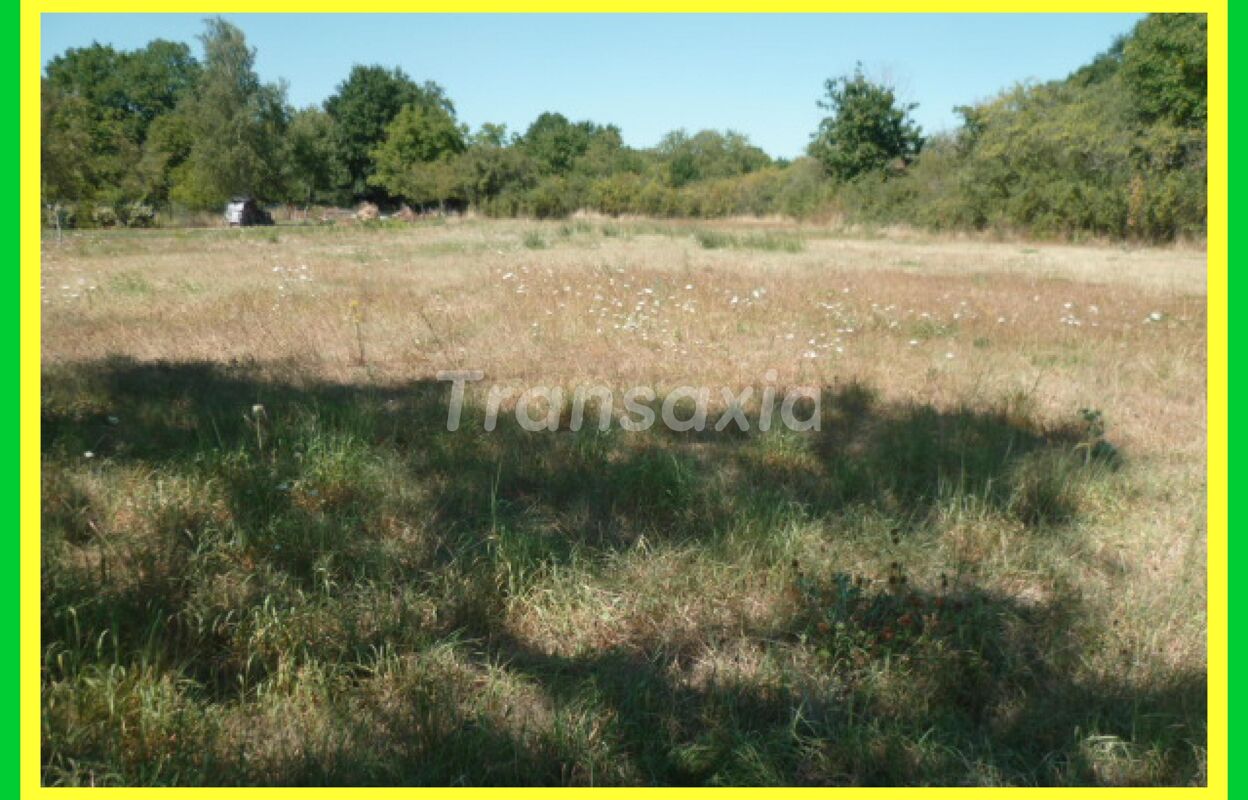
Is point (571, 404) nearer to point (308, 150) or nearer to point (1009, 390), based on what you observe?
point (1009, 390)

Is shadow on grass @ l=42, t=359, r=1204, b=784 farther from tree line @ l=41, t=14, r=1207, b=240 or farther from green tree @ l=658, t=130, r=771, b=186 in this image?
green tree @ l=658, t=130, r=771, b=186

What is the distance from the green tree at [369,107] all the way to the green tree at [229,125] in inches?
217

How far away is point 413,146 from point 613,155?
12.1m

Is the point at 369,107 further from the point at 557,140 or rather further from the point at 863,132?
the point at 863,132

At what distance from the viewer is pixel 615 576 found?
2.90m

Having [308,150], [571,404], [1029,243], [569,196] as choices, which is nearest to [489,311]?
[571,404]

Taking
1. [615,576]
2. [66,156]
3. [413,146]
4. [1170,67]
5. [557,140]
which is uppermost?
[557,140]

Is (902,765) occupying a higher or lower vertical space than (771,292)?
lower

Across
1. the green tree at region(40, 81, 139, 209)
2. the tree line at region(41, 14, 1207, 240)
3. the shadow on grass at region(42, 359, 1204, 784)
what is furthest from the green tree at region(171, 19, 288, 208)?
the shadow on grass at region(42, 359, 1204, 784)

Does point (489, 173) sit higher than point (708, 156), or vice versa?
point (708, 156)

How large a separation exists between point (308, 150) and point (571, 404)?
45.7m

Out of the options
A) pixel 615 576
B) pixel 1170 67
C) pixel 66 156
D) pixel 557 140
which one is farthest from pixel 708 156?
pixel 615 576

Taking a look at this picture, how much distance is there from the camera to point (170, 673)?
2.22 meters

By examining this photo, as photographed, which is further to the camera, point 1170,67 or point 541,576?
point 1170,67
